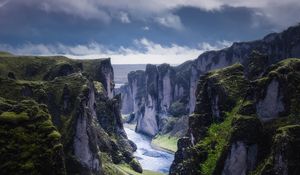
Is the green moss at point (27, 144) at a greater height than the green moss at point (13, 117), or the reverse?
the green moss at point (13, 117)

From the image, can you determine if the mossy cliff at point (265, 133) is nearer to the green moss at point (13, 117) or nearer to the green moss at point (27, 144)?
the green moss at point (27, 144)

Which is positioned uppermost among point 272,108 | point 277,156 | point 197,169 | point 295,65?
point 295,65

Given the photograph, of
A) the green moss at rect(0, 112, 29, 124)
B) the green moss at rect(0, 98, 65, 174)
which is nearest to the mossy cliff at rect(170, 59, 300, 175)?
the green moss at rect(0, 98, 65, 174)

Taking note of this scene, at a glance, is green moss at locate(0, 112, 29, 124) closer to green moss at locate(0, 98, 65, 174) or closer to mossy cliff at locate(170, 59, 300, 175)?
green moss at locate(0, 98, 65, 174)

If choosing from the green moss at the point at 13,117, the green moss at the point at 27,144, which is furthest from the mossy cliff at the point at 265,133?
the green moss at the point at 13,117

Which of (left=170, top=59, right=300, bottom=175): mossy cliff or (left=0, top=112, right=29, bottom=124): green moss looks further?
(left=0, top=112, right=29, bottom=124): green moss

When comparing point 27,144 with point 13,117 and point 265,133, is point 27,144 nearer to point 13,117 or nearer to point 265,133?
point 13,117

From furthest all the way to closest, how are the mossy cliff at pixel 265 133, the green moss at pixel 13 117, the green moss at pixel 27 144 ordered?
the green moss at pixel 13 117, the mossy cliff at pixel 265 133, the green moss at pixel 27 144

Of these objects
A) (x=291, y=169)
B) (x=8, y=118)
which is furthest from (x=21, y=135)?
(x=291, y=169)

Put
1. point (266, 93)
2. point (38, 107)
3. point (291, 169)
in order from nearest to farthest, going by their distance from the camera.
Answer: point (291, 169), point (38, 107), point (266, 93)

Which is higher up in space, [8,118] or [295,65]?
[295,65]

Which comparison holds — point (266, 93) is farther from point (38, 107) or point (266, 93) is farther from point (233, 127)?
point (38, 107)
